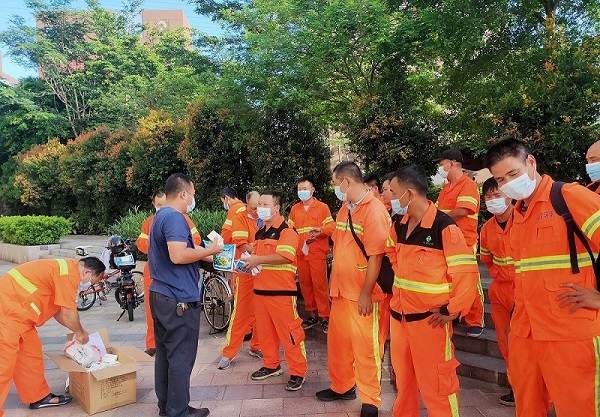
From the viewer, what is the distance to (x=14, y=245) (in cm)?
1332

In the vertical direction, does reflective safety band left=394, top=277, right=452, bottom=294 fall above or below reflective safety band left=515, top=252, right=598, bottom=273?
below

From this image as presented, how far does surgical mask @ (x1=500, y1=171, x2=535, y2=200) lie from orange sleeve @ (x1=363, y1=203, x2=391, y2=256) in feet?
3.71

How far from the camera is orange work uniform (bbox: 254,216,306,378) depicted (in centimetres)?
409

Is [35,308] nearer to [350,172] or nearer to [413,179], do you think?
[350,172]

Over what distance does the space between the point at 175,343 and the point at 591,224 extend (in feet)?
9.26

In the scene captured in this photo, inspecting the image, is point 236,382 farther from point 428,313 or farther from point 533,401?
point 533,401

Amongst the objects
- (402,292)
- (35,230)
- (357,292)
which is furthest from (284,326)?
(35,230)

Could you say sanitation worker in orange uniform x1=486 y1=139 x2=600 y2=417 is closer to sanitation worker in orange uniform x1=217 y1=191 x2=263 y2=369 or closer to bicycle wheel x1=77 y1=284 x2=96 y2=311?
sanitation worker in orange uniform x1=217 y1=191 x2=263 y2=369

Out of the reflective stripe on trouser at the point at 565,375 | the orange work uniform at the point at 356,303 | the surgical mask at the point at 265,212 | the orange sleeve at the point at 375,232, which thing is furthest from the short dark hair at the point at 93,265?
the reflective stripe on trouser at the point at 565,375

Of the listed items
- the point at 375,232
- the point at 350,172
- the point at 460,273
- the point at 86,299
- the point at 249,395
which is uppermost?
the point at 350,172

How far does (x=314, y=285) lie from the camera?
5859 millimetres

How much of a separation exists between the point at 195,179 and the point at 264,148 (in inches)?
112

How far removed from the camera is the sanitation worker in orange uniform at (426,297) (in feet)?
8.86

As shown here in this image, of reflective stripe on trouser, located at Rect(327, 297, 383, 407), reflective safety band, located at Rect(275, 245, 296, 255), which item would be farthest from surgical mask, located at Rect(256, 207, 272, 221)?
reflective stripe on trouser, located at Rect(327, 297, 383, 407)
